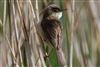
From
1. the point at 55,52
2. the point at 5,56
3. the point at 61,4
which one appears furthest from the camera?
the point at 61,4

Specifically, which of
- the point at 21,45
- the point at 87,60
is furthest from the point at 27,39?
the point at 87,60

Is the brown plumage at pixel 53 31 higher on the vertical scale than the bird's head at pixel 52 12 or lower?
lower

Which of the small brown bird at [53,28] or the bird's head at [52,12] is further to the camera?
the bird's head at [52,12]

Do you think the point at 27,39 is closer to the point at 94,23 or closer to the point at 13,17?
the point at 13,17

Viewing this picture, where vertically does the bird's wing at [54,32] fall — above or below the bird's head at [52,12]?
below

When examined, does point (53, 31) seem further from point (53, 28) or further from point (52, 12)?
point (52, 12)

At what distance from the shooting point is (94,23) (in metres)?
1.90

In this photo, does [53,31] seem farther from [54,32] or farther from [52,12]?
[52,12]

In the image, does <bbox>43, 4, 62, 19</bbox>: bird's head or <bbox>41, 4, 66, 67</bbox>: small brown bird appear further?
<bbox>43, 4, 62, 19</bbox>: bird's head

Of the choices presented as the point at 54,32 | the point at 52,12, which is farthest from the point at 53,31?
the point at 52,12

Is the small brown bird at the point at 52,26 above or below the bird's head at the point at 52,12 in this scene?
below

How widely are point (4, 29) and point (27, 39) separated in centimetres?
13

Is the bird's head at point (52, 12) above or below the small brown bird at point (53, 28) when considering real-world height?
above

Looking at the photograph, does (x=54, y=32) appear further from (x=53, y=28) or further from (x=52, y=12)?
(x=52, y=12)
